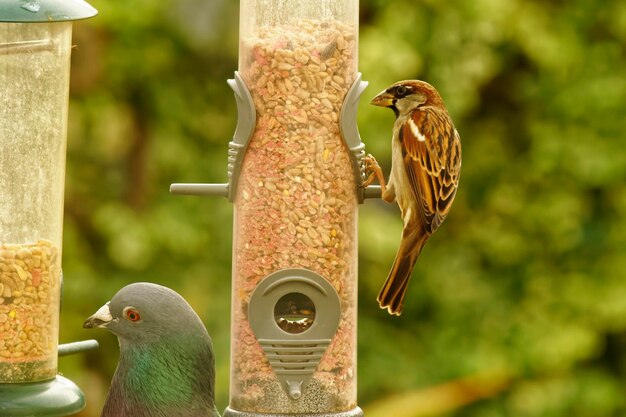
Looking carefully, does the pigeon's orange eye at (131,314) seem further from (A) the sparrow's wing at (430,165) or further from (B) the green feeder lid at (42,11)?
(A) the sparrow's wing at (430,165)

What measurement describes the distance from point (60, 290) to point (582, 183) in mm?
4587

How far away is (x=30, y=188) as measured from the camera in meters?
5.03

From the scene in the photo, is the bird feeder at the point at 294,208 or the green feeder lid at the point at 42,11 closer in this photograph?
the green feeder lid at the point at 42,11

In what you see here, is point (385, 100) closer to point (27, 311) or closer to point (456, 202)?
point (27, 311)

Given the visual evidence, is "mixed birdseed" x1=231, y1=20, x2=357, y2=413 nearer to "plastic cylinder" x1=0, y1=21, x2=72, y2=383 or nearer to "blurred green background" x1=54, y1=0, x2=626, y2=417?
"plastic cylinder" x1=0, y1=21, x2=72, y2=383

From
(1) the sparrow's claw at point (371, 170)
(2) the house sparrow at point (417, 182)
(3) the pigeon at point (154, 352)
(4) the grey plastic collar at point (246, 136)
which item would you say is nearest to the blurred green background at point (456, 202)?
(2) the house sparrow at point (417, 182)

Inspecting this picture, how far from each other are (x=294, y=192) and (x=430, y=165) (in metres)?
0.61

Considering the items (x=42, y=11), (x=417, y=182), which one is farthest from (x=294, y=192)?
(x=42, y=11)

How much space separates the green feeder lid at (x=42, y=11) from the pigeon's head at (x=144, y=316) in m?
0.92

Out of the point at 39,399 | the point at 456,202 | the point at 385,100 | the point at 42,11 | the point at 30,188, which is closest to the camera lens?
the point at 42,11

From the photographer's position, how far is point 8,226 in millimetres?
4988

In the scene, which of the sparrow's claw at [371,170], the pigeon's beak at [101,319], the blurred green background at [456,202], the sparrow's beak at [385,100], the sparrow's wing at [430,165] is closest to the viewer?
the pigeon's beak at [101,319]

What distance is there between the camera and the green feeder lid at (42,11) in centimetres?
471

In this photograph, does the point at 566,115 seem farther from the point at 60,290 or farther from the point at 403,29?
the point at 60,290
